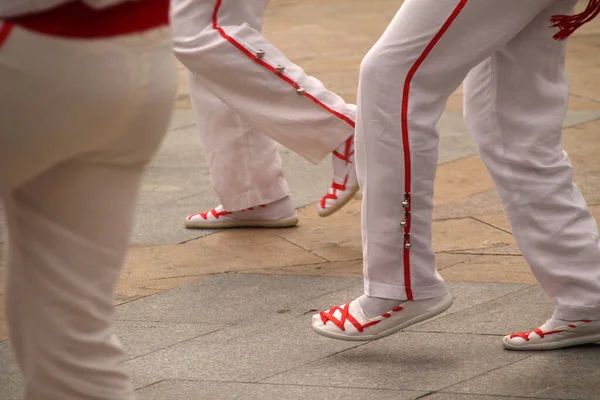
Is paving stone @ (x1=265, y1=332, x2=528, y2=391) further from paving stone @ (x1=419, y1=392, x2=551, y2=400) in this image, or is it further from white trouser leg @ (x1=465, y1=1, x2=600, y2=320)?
white trouser leg @ (x1=465, y1=1, x2=600, y2=320)

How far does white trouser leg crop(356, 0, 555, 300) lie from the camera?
2660mm

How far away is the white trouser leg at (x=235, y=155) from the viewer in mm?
4102

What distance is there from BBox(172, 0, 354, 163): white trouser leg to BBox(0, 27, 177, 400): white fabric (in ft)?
6.37

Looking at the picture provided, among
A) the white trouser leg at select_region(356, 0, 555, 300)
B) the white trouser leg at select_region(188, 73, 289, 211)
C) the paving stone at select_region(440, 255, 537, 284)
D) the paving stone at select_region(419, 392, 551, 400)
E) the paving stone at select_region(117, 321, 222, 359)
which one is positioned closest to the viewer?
the paving stone at select_region(419, 392, 551, 400)

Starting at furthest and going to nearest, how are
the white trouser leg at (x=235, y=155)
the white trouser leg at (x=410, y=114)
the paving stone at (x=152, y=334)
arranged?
the white trouser leg at (x=235, y=155) < the paving stone at (x=152, y=334) < the white trouser leg at (x=410, y=114)

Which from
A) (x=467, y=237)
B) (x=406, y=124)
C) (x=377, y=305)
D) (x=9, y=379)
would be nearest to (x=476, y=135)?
(x=406, y=124)

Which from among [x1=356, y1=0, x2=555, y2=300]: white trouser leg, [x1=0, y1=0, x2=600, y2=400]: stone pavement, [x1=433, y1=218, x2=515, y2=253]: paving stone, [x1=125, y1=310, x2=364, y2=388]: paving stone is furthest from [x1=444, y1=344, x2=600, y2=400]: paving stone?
[x1=433, y1=218, x2=515, y2=253]: paving stone

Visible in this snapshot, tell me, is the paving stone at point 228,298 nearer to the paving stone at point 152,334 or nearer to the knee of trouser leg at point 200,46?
the paving stone at point 152,334

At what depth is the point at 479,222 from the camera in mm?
4078

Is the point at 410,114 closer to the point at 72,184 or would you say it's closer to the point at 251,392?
the point at 251,392

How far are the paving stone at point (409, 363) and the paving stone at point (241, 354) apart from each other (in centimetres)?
6

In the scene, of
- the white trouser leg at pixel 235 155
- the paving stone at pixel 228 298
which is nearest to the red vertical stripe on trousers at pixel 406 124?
the paving stone at pixel 228 298

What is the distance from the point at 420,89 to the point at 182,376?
2.87ft

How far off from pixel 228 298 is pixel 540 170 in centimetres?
103
